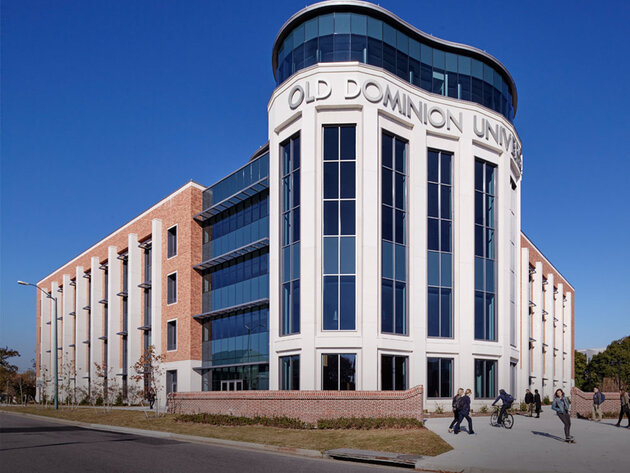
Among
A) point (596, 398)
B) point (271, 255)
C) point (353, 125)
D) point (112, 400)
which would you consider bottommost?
point (112, 400)

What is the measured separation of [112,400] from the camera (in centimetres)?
5503

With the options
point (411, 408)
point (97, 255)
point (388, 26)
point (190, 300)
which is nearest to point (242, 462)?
point (411, 408)

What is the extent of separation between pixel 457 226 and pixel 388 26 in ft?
39.9

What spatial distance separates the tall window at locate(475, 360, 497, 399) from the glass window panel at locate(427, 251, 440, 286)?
5325 millimetres

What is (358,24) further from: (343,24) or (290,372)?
(290,372)

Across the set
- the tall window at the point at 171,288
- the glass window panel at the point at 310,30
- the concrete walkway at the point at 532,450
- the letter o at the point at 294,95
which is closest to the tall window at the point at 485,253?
the concrete walkway at the point at 532,450

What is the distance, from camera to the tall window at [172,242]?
50.5 m

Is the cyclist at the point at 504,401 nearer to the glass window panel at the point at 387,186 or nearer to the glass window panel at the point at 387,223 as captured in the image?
the glass window panel at the point at 387,223

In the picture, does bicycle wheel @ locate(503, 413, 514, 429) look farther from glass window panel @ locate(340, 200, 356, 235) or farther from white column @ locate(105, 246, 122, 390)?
white column @ locate(105, 246, 122, 390)

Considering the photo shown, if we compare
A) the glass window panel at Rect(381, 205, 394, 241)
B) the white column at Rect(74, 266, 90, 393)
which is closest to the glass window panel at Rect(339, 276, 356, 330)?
the glass window panel at Rect(381, 205, 394, 241)

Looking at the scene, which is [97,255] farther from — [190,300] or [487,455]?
[487,455]

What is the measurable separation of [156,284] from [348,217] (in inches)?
938

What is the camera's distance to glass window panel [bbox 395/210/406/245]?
34.5m

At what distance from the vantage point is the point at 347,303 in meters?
32.6
